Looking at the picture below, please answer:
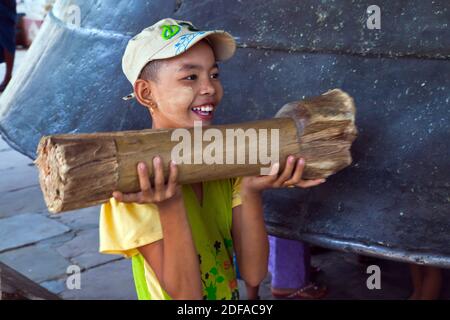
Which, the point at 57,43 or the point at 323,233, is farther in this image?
the point at 57,43

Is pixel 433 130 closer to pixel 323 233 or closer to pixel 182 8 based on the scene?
pixel 323 233

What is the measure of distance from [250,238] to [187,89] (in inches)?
14.4

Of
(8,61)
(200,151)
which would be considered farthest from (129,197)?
(8,61)

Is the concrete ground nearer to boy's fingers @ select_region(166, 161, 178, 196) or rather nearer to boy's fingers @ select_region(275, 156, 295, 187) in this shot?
boy's fingers @ select_region(275, 156, 295, 187)

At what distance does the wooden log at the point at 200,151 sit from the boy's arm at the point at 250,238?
223mm

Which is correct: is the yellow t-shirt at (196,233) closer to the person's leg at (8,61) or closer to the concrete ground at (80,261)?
the concrete ground at (80,261)

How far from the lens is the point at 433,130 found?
1142 mm

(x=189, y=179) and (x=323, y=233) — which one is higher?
(x=189, y=179)

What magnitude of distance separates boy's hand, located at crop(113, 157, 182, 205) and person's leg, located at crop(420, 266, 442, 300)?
1.63m

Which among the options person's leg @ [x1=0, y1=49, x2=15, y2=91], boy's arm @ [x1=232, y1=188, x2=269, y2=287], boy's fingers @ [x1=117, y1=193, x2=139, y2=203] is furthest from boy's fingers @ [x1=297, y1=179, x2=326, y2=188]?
person's leg @ [x1=0, y1=49, x2=15, y2=91]

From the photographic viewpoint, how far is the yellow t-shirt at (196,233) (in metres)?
1.36

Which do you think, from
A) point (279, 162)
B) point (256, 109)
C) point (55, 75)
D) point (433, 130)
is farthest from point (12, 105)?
point (433, 130)
